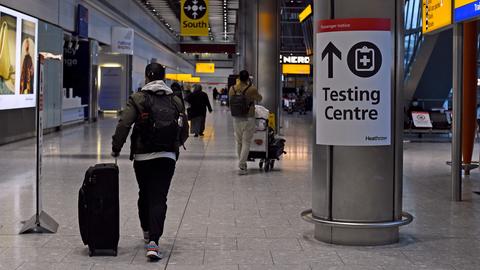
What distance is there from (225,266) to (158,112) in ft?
4.68

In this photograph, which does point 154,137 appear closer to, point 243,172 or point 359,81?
point 359,81

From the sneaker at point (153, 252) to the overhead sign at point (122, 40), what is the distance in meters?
28.6

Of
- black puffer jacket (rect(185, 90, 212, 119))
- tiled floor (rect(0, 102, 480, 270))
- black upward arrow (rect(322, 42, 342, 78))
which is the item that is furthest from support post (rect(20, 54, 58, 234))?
black puffer jacket (rect(185, 90, 212, 119))

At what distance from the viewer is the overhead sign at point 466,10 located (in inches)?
333

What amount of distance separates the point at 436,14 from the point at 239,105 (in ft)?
11.6

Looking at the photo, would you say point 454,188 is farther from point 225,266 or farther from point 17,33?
point 17,33

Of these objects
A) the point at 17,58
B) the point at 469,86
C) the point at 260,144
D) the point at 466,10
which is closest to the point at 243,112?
the point at 260,144

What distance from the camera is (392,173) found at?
6176 millimetres

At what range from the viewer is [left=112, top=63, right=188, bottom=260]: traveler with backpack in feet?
18.5

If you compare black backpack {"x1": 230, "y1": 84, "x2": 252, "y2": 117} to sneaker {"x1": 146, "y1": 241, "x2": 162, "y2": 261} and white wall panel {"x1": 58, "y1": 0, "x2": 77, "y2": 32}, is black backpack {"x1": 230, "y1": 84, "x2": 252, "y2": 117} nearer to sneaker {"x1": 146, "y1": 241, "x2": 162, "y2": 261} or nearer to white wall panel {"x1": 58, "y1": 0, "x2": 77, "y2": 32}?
sneaker {"x1": 146, "y1": 241, "x2": 162, "y2": 261}

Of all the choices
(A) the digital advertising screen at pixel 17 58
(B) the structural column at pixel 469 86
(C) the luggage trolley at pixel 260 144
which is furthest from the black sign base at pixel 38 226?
(A) the digital advertising screen at pixel 17 58

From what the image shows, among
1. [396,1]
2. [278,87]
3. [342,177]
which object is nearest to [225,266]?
[342,177]

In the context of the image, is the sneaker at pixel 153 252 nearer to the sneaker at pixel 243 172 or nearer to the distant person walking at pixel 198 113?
the sneaker at pixel 243 172

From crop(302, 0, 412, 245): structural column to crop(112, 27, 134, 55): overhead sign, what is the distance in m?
28.0
